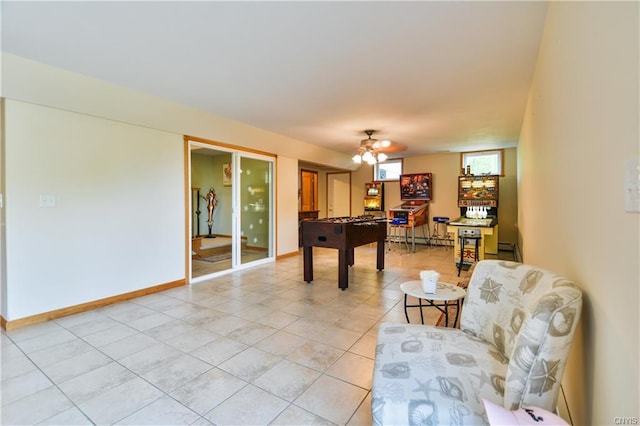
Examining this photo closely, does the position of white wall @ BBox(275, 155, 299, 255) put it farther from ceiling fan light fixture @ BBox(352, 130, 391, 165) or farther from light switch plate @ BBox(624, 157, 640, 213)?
light switch plate @ BBox(624, 157, 640, 213)

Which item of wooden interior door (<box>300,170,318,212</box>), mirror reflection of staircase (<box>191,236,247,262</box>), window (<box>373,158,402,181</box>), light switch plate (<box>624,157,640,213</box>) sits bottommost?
mirror reflection of staircase (<box>191,236,247,262</box>)

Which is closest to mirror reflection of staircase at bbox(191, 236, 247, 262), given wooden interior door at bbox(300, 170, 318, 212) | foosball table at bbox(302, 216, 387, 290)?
foosball table at bbox(302, 216, 387, 290)

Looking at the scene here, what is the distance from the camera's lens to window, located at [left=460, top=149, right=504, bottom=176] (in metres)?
7.44

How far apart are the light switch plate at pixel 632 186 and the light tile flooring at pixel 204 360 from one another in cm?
161

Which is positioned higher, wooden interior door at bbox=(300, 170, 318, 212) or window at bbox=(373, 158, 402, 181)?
window at bbox=(373, 158, 402, 181)

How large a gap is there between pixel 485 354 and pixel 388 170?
7.82 metres

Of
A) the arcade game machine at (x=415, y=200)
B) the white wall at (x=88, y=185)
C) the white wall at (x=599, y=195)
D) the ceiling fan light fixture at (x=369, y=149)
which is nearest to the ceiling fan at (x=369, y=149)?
the ceiling fan light fixture at (x=369, y=149)

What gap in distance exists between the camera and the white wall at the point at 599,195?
33.6 inches

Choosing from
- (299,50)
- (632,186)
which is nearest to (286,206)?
(299,50)

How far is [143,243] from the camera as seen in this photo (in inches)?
158

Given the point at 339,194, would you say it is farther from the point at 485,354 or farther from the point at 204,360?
the point at 485,354

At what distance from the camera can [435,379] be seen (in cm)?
131

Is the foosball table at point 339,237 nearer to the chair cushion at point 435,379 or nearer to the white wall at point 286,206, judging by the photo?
the white wall at point 286,206

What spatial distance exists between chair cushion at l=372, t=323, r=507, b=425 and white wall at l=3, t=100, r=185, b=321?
11.8 ft
